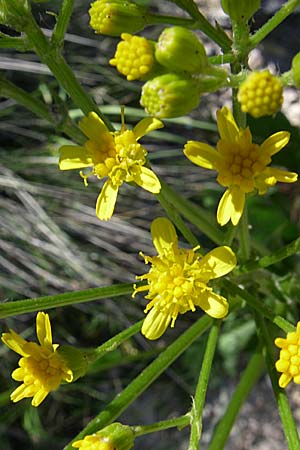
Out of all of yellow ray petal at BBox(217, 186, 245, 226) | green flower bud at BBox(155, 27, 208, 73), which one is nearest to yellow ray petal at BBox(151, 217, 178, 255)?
yellow ray petal at BBox(217, 186, 245, 226)

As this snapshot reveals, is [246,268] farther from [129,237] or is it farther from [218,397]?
[218,397]

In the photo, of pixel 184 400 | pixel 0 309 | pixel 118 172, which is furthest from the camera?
pixel 184 400

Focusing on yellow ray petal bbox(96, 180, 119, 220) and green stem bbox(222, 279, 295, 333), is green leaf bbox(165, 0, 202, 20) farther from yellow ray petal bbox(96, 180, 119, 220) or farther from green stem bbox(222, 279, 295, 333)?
green stem bbox(222, 279, 295, 333)

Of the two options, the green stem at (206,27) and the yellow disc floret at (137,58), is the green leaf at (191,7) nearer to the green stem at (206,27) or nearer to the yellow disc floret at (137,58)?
the green stem at (206,27)

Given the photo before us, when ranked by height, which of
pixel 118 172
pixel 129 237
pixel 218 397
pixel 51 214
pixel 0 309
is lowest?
pixel 218 397

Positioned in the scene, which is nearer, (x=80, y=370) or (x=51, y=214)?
(x=80, y=370)

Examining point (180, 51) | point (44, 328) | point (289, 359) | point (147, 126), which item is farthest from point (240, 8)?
point (44, 328)

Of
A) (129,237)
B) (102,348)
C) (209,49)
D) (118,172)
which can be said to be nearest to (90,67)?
(209,49)

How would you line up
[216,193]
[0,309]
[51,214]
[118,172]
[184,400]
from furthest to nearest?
[184,400]
[51,214]
[216,193]
[118,172]
[0,309]
